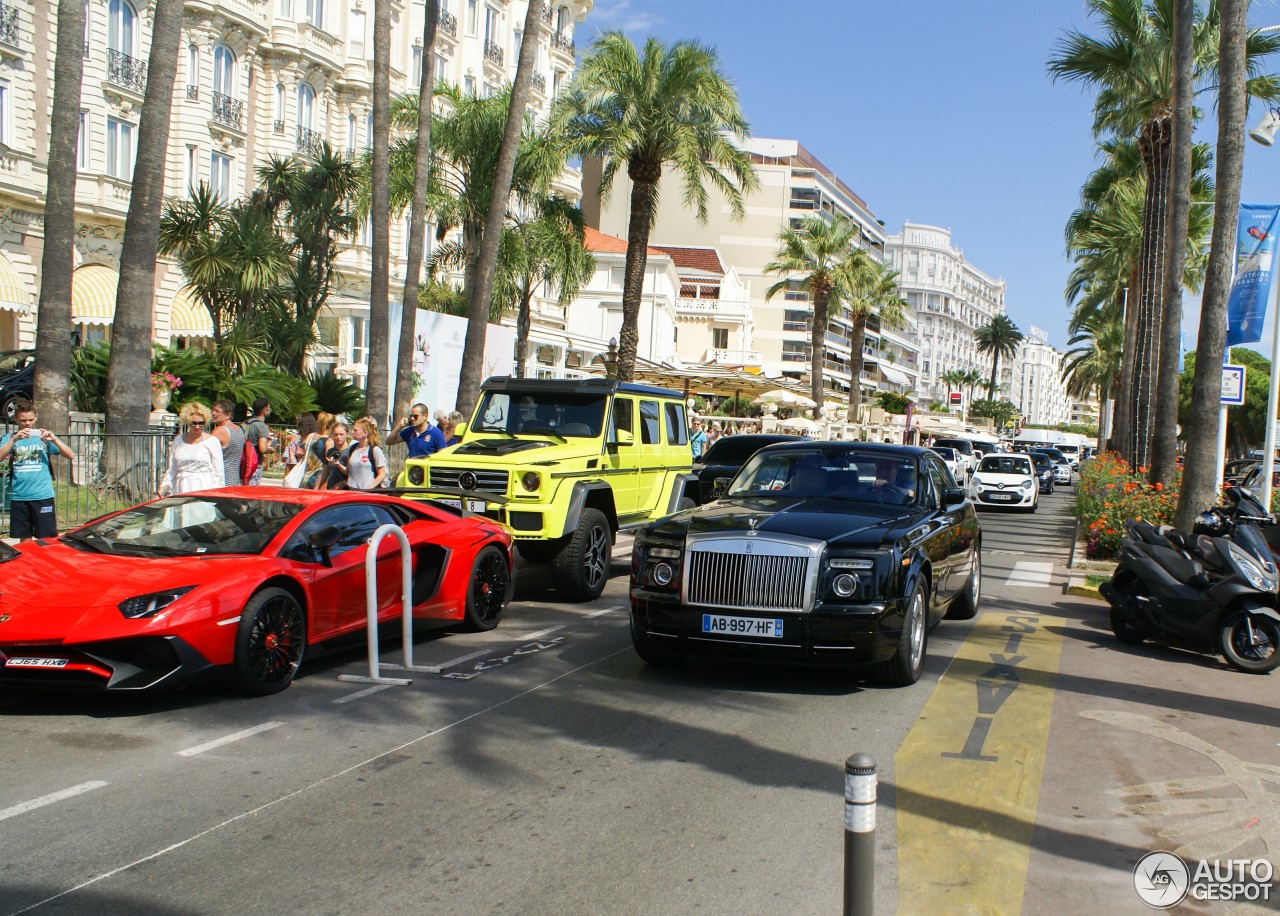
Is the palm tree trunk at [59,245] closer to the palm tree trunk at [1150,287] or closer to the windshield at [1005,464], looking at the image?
the palm tree trunk at [1150,287]

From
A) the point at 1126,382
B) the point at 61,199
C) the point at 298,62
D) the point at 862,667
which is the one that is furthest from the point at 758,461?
the point at 298,62

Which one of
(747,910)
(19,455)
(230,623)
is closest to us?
(747,910)

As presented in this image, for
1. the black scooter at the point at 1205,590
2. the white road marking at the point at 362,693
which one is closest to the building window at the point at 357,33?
the black scooter at the point at 1205,590

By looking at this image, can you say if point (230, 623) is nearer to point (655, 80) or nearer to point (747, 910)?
point (747, 910)

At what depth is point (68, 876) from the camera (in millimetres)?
4555

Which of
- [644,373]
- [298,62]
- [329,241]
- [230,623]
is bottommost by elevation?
[230,623]

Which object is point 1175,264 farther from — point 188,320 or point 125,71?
point 125,71

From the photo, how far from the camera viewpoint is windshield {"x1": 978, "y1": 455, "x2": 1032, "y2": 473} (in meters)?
31.3

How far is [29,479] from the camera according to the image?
1110 centimetres

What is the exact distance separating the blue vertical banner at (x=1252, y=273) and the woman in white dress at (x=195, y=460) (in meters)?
13.6

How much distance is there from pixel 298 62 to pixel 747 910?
38.9 metres

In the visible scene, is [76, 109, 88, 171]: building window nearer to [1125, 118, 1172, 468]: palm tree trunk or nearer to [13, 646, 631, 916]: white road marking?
[1125, 118, 1172, 468]: palm tree trunk

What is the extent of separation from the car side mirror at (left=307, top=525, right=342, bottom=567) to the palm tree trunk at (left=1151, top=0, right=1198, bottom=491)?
14.2 m

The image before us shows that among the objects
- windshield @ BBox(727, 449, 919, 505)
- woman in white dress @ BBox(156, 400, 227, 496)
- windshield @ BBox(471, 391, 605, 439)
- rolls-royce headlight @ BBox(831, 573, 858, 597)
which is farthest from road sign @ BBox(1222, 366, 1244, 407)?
woman in white dress @ BBox(156, 400, 227, 496)
